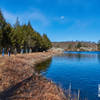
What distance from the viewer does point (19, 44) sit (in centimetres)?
4853

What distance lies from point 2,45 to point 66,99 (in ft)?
123

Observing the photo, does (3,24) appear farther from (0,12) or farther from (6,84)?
(6,84)

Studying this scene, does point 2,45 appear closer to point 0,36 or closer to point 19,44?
point 0,36

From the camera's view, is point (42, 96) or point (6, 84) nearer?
point (42, 96)

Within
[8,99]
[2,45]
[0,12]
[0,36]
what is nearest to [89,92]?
[8,99]

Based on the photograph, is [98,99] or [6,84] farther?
[6,84]

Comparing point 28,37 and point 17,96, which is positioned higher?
point 28,37

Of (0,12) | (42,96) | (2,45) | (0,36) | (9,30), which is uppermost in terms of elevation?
(0,12)

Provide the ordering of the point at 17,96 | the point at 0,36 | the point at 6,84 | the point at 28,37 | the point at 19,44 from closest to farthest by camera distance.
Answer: the point at 17,96 → the point at 6,84 → the point at 0,36 → the point at 19,44 → the point at 28,37

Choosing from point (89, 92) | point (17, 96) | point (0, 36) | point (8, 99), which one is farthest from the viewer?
point (0, 36)

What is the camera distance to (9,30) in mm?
42969

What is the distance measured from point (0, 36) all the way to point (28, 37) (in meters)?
18.5

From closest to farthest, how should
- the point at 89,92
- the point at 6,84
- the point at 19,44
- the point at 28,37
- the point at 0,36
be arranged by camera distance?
the point at 6,84, the point at 89,92, the point at 0,36, the point at 19,44, the point at 28,37

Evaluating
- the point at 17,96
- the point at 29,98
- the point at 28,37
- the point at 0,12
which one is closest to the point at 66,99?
the point at 29,98
